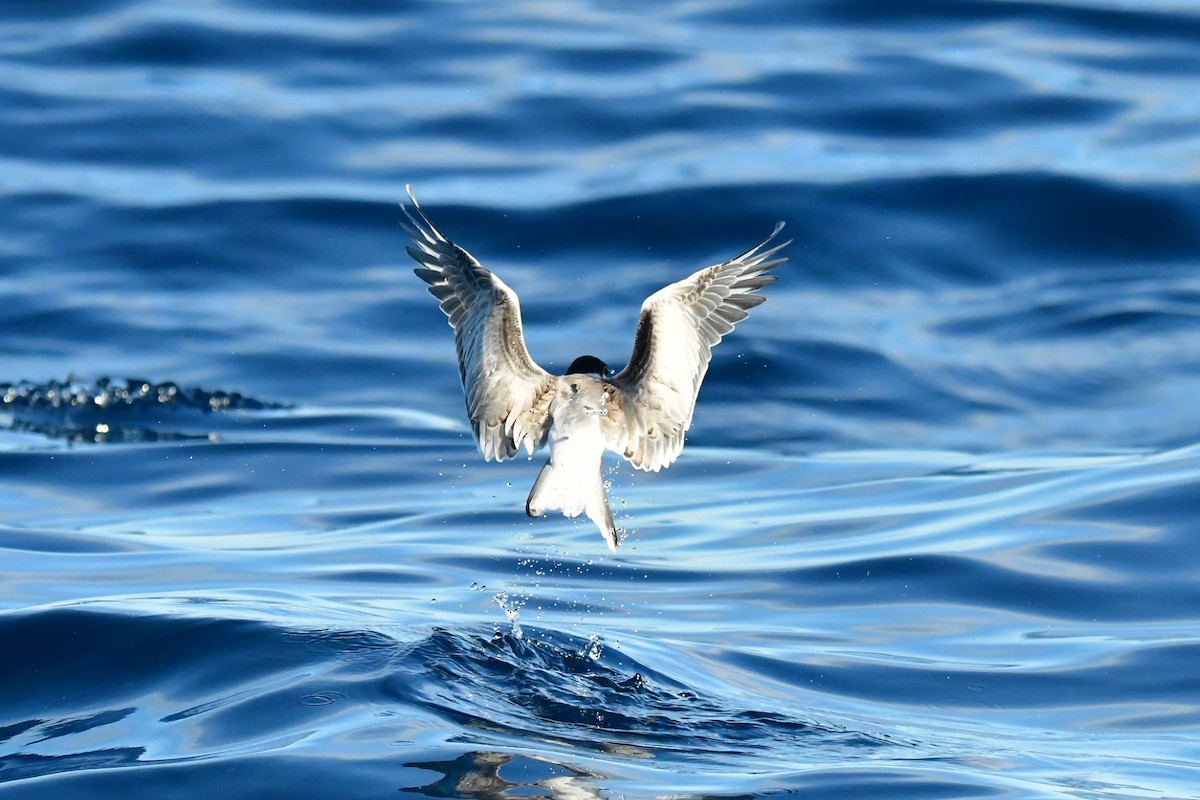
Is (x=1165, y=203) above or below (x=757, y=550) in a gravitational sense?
above

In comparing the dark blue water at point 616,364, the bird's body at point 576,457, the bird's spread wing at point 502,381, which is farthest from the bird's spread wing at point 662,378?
the dark blue water at point 616,364

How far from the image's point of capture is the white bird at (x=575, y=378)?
6.52 meters

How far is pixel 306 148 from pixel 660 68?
4244 mm

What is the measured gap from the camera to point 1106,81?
1938 cm

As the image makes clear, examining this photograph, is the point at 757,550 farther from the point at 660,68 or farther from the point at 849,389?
the point at 660,68

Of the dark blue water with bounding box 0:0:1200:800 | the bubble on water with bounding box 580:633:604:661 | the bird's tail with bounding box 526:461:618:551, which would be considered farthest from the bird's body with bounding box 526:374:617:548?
the bubble on water with bounding box 580:633:604:661

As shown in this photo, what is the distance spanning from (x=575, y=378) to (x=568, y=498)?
747 millimetres

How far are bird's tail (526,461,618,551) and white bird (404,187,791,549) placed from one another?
0.28 ft

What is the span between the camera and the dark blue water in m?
6.53

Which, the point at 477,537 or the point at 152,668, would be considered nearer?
the point at 152,668

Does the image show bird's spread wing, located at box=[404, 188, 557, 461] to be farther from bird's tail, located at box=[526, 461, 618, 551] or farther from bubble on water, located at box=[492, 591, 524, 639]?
bubble on water, located at box=[492, 591, 524, 639]

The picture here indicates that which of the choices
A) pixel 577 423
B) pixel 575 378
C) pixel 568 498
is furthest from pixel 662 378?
pixel 568 498

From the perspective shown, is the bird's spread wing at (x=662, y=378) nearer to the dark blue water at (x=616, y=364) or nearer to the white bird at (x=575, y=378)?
the white bird at (x=575, y=378)


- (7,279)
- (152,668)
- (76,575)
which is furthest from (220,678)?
(7,279)
